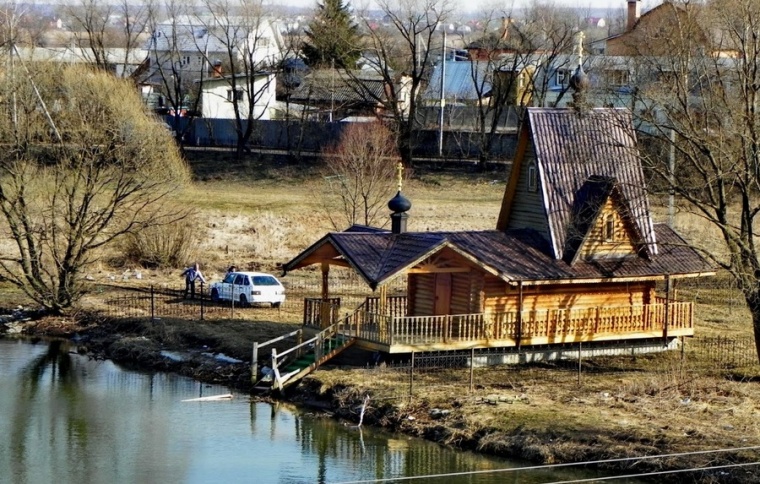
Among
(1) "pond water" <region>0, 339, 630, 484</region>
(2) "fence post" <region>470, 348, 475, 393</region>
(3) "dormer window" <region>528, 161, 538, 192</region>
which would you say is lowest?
(1) "pond water" <region>0, 339, 630, 484</region>

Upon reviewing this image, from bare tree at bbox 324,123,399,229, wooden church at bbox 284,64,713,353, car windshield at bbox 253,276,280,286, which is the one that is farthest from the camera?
bare tree at bbox 324,123,399,229

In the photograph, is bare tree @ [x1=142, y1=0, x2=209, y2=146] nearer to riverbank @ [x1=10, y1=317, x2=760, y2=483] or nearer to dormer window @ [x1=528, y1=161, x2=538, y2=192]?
dormer window @ [x1=528, y1=161, x2=538, y2=192]

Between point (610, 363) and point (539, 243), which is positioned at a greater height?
point (539, 243)

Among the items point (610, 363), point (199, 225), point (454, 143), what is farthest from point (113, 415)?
point (454, 143)

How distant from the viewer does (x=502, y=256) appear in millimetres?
36312

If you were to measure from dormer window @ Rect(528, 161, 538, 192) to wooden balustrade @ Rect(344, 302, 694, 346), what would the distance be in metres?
3.66

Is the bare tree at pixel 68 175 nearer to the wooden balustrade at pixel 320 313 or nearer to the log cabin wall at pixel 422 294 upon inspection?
the wooden balustrade at pixel 320 313

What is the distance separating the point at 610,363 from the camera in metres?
37.2

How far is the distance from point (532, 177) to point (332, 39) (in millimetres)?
43718

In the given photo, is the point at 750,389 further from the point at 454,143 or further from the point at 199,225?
the point at 454,143

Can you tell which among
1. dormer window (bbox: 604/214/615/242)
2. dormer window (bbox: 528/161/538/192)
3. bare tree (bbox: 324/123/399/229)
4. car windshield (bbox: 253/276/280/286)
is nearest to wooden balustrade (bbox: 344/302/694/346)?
dormer window (bbox: 604/214/615/242)

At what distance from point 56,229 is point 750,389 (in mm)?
24579

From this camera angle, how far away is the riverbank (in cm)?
2817

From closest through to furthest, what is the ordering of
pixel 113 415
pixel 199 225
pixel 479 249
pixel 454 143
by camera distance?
pixel 113 415 < pixel 479 249 < pixel 199 225 < pixel 454 143
